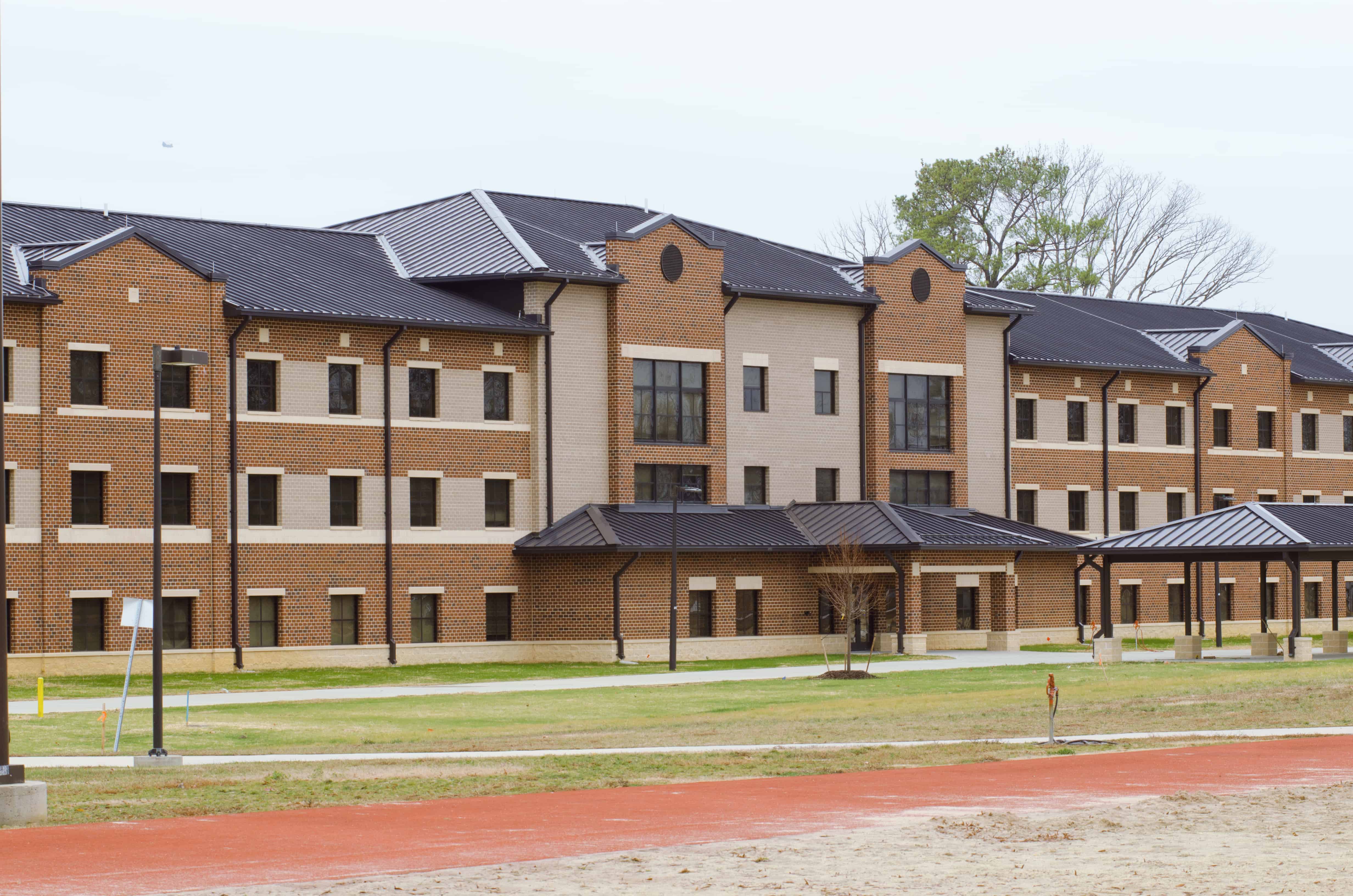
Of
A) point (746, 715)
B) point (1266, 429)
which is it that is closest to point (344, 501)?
point (746, 715)

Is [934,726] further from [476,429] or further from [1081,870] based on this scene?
[476,429]

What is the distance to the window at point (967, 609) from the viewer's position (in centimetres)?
5722

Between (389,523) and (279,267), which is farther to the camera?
(279,267)

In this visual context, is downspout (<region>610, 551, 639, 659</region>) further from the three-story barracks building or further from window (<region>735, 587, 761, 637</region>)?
window (<region>735, 587, 761, 637</region>)

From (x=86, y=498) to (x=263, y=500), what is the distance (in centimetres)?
456

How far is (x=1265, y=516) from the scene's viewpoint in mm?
49344

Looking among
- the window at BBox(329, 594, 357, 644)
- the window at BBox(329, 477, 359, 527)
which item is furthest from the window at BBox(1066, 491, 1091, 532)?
the window at BBox(329, 594, 357, 644)

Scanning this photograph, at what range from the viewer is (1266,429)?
7000cm

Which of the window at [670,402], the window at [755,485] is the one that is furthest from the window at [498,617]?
the window at [755,485]

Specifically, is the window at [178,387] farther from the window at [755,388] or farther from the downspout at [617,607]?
the window at [755,388]

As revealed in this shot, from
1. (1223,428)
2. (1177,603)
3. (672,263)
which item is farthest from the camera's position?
(1223,428)

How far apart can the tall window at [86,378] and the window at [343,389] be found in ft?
19.6

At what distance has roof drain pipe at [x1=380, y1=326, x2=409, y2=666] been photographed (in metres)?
49.2

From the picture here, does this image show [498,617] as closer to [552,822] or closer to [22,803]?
[552,822]
